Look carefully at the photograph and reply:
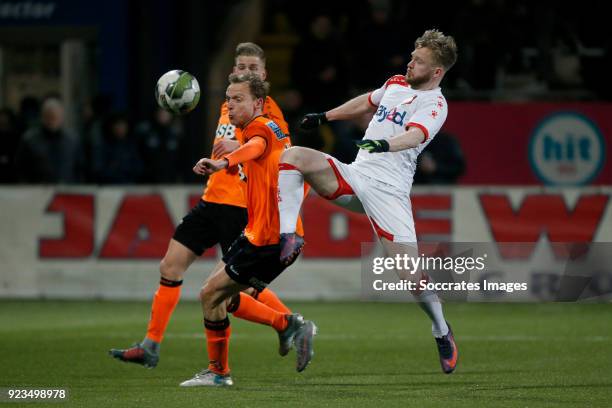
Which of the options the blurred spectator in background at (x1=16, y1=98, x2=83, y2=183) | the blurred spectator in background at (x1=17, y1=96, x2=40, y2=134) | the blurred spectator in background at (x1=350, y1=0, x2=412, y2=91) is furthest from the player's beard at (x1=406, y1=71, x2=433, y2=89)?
the blurred spectator in background at (x1=17, y1=96, x2=40, y2=134)

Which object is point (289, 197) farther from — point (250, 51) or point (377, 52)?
point (377, 52)

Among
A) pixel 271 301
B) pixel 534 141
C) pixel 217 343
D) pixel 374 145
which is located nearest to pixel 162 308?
pixel 217 343

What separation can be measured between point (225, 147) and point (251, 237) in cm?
67

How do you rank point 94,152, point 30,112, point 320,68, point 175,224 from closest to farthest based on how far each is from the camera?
point 175,224, point 94,152, point 320,68, point 30,112

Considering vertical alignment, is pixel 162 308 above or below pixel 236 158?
below

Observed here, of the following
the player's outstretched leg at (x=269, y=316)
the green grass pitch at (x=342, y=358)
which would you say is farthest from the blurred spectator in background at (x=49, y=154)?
the player's outstretched leg at (x=269, y=316)

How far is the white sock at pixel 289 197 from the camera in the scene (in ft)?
29.7

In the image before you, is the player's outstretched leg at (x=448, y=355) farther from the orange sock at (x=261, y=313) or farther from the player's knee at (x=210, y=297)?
the player's knee at (x=210, y=297)

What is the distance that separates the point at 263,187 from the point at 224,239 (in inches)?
38.9

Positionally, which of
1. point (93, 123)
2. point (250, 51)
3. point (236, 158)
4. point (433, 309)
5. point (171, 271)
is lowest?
point (433, 309)

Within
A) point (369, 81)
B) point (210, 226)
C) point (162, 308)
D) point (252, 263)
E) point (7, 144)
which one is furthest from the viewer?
point (369, 81)

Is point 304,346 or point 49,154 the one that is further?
point 49,154

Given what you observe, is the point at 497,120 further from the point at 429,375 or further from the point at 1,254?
the point at 429,375

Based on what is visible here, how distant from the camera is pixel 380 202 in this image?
30.5 ft
